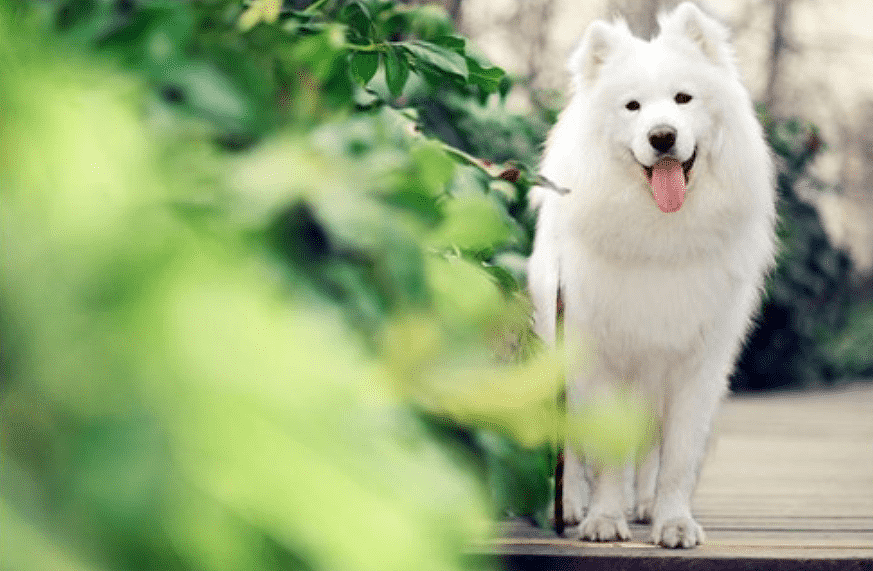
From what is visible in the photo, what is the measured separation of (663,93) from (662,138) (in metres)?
0.12

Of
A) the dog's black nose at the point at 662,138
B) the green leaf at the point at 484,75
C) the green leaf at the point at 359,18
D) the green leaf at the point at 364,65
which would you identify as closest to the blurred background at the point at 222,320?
the green leaf at the point at 364,65

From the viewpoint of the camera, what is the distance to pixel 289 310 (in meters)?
0.38

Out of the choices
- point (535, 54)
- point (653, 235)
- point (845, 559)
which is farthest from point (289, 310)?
point (535, 54)

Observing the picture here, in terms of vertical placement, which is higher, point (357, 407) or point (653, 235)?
point (357, 407)

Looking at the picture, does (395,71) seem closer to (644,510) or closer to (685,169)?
(685,169)

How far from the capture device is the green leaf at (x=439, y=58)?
5.23ft

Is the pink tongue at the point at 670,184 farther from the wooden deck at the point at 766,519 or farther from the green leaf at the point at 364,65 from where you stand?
the green leaf at the point at 364,65

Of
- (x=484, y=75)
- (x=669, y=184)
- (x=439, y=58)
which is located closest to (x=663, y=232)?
(x=669, y=184)

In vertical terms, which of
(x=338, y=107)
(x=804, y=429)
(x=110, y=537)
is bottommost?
(x=804, y=429)

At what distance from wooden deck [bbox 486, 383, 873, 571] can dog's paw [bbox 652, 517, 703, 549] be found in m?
0.03

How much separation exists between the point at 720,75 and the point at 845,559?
3.51ft

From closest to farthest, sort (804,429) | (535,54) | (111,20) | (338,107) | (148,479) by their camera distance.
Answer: (148,479) < (111,20) < (338,107) < (804,429) < (535,54)

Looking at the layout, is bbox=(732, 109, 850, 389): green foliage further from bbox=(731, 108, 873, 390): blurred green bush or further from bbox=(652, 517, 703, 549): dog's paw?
bbox=(652, 517, 703, 549): dog's paw

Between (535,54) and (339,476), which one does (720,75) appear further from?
(535,54)
